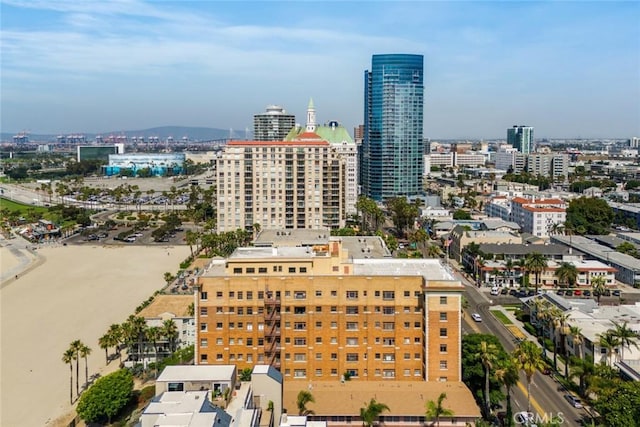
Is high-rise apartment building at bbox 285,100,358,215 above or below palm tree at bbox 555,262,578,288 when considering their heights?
above

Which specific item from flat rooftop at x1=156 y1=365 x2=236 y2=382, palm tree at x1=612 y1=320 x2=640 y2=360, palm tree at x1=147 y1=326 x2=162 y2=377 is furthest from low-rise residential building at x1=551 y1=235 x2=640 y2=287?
flat rooftop at x1=156 y1=365 x2=236 y2=382

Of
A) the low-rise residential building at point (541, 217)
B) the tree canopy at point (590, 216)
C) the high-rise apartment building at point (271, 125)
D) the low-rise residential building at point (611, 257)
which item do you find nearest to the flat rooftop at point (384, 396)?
the low-rise residential building at point (611, 257)

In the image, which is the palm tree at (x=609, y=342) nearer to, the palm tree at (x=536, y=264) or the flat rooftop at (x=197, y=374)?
the palm tree at (x=536, y=264)

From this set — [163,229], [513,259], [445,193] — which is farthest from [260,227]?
[445,193]

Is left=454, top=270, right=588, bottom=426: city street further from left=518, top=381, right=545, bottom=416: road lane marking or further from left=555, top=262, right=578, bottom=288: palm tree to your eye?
left=555, top=262, right=578, bottom=288: palm tree

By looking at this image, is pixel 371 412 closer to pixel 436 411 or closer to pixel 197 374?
pixel 436 411

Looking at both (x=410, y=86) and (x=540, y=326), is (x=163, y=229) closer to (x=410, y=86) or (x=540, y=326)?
(x=410, y=86)

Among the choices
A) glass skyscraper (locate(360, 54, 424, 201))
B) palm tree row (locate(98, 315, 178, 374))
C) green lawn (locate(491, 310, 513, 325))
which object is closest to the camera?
palm tree row (locate(98, 315, 178, 374))

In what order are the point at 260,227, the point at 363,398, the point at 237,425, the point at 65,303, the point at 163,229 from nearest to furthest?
the point at 237,425 < the point at 363,398 < the point at 65,303 < the point at 260,227 < the point at 163,229
